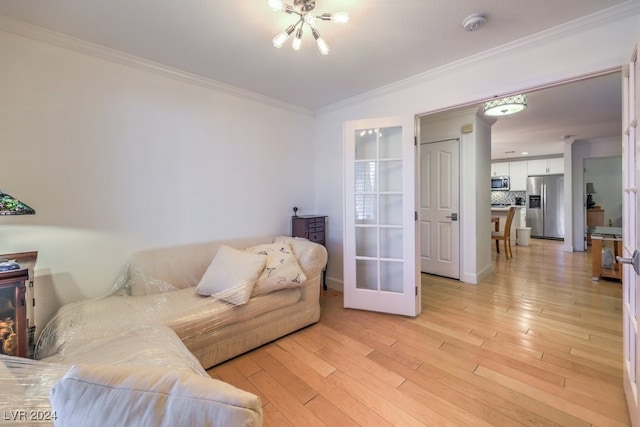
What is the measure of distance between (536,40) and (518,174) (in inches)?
286

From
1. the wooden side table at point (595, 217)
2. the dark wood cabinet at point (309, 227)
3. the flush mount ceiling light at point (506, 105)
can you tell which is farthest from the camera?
the wooden side table at point (595, 217)

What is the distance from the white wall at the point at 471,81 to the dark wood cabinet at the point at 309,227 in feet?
0.72

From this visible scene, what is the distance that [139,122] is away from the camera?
2363 millimetres

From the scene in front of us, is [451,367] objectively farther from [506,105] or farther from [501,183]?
[501,183]

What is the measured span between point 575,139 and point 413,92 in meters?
Result: 5.31

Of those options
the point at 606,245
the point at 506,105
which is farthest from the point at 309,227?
the point at 606,245

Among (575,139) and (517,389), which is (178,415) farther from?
(575,139)

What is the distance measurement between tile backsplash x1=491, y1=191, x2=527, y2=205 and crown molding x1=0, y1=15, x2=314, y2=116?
8.02 meters

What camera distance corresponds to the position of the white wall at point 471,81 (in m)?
1.79

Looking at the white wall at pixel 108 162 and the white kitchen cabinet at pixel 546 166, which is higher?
the white kitchen cabinet at pixel 546 166

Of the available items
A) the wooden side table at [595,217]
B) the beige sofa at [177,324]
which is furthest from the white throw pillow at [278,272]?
the wooden side table at [595,217]

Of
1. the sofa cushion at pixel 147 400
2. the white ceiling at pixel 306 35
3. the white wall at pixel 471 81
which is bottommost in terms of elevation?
the sofa cushion at pixel 147 400

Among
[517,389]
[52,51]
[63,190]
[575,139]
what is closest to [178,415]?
[517,389]

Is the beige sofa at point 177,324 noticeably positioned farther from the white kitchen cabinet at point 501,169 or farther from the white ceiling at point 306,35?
the white kitchen cabinet at point 501,169
